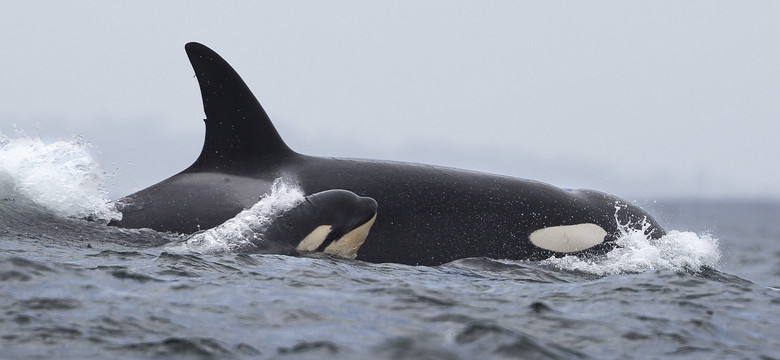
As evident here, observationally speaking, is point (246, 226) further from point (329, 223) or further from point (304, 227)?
point (329, 223)

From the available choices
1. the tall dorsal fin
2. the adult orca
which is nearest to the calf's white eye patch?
the adult orca

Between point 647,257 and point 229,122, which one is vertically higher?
point 229,122

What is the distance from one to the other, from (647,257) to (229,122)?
511cm

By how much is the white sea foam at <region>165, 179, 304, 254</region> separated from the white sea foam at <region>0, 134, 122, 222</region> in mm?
1423

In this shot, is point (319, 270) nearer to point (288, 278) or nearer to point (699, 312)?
point (288, 278)

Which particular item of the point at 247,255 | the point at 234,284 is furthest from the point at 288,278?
the point at 247,255

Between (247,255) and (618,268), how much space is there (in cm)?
446

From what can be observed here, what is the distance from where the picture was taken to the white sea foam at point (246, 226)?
8.80m

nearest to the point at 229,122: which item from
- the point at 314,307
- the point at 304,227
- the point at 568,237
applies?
the point at 304,227

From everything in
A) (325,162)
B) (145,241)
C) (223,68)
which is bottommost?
(145,241)

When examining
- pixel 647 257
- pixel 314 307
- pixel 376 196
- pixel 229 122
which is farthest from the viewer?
pixel 647 257

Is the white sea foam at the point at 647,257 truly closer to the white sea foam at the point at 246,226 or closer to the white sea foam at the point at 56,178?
the white sea foam at the point at 246,226

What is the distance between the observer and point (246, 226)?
9344 mm

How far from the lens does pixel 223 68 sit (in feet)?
32.7
